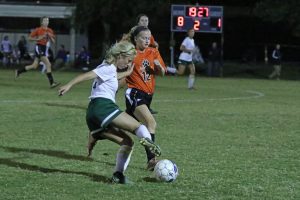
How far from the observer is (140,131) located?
25.3 feet

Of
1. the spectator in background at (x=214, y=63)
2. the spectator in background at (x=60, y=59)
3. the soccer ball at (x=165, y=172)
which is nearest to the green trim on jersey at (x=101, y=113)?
the soccer ball at (x=165, y=172)

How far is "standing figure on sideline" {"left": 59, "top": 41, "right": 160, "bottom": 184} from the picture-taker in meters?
7.75

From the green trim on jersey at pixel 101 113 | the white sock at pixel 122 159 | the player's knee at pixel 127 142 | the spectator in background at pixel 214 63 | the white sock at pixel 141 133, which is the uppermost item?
the green trim on jersey at pixel 101 113

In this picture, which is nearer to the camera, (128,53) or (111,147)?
(128,53)

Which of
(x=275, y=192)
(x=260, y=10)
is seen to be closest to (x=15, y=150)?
(x=275, y=192)

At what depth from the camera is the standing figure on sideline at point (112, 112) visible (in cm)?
775

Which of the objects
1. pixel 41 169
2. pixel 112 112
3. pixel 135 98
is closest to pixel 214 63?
pixel 135 98

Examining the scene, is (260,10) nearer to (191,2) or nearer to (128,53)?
(191,2)

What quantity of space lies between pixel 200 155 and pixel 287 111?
7976 millimetres

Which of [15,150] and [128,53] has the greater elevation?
[128,53]

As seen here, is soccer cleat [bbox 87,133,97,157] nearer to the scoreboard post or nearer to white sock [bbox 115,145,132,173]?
white sock [bbox 115,145,132,173]

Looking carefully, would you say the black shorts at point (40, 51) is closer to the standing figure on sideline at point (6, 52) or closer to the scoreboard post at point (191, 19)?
the scoreboard post at point (191, 19)

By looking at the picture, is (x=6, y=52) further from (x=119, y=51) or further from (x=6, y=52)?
(x=119, y=51)

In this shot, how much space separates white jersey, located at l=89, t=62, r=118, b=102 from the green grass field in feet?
3.34
